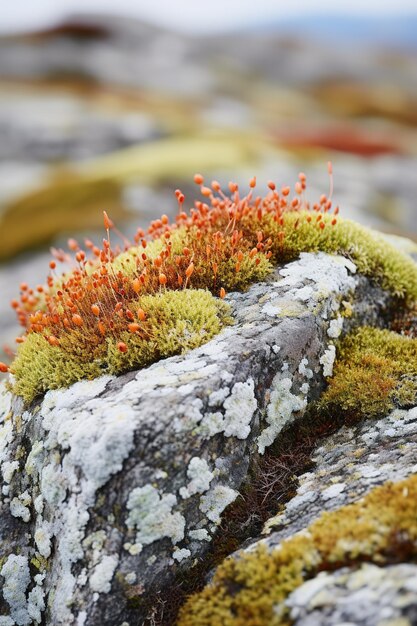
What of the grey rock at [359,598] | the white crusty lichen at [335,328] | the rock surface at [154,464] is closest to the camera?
the grey rock at [359,598]

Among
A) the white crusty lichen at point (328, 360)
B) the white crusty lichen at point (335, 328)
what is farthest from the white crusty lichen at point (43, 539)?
the white crusty lichen at point (335, 328)

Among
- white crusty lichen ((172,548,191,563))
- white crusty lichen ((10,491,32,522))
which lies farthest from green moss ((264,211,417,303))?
white crusty lichen ((10,491,32,522))

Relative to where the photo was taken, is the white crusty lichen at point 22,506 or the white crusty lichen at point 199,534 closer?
the white crusty lichen at point 199,534

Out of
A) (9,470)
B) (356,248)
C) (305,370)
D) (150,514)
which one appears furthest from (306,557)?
(356,248)

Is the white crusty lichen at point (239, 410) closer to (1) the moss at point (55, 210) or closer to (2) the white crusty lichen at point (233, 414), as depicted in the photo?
(2) the white crusty lichen at point (233, 414)

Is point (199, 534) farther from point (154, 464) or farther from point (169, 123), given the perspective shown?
point (169, 123)

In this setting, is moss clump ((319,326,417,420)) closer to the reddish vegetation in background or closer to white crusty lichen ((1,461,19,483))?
the reddish vegetation in background

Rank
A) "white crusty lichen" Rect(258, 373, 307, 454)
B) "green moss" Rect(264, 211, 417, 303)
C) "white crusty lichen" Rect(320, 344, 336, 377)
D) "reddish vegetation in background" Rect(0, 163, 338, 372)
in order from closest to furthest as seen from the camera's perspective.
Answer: "white crusty lichen" Rect(258, 373, 307, 454)
"reddish vegetation in background" Rect(0, 163, 338, 372)
"white crusty lichen" Rect(320, 344, 336, 377)
"green moss" Rect(264, 211, 417, 303)
